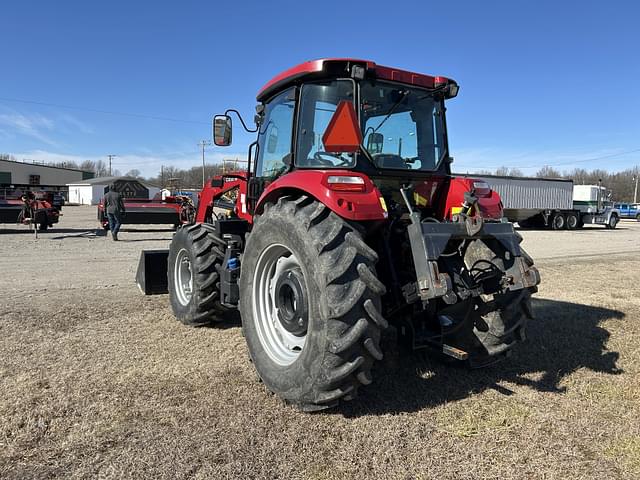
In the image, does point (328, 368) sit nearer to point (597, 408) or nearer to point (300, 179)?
point (300, 179)

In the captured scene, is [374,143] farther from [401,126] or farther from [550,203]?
[550,203]

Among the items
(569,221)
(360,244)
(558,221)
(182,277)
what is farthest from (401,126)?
(569,221)

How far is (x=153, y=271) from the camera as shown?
21.6 ft

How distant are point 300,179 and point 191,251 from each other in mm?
2268

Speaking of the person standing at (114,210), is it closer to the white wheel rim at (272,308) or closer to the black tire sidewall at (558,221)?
the white wheel rim at (272,308)

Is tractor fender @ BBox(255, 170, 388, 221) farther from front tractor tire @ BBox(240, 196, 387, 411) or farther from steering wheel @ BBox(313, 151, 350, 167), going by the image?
steering wheel @ BBox(313, 151, 350, 167)

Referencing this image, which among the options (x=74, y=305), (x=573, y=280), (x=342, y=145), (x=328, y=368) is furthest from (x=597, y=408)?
(x=573, y=280)

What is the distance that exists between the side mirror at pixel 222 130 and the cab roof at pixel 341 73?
2.66 ft

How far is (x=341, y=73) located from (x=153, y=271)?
4.07 m

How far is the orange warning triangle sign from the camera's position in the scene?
11.0ft

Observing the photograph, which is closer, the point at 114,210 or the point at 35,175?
the point at 114,210

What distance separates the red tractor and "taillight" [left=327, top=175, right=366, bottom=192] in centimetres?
1

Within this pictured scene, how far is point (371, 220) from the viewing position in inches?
132

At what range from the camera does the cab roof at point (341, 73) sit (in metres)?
3.77
